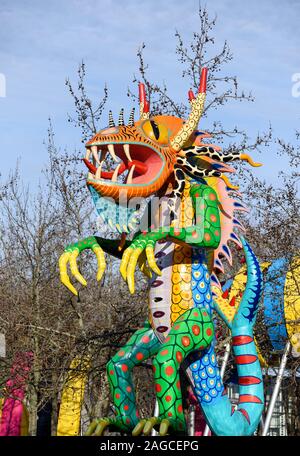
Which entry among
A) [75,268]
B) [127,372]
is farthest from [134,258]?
[127,372]

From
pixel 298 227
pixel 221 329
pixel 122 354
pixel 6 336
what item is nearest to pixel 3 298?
pixel 6 336

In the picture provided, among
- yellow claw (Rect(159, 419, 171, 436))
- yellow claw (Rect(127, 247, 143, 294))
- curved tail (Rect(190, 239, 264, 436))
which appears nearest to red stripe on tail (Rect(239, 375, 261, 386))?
curved tail (Rect(190, 239, 264, 436))

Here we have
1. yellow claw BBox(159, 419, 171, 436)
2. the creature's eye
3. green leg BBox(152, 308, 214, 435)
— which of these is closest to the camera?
yellow claw BBox(159, 419, 171, 436)

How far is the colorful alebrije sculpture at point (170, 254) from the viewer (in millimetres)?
6438

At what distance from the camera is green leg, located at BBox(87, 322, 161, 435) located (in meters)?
6.68

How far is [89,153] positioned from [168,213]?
862mm

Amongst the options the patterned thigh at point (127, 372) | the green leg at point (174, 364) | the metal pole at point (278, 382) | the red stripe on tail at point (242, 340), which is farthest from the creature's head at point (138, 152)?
the metal pole at point (278, 382)

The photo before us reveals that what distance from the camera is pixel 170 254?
22.4 feet

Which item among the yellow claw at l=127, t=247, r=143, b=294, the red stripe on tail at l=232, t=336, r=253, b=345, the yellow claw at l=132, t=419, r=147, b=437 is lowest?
the yellow claw at l=132, t=419, r=147, b=437

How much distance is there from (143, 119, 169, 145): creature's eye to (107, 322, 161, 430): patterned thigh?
63.7 inches

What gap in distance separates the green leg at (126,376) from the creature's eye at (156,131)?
1.63 metres

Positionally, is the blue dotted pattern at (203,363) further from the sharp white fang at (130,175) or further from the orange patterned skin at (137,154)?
the sharp white fang at (130,175)

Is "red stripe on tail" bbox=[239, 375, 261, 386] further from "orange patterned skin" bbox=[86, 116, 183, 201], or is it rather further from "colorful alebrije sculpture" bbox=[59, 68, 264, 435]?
"orange patterned skin" bbox=[86, 116, 183, 201]

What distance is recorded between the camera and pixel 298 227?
35.6 ft
